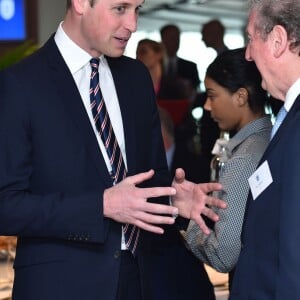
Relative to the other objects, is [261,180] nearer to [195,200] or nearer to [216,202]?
[216,202]

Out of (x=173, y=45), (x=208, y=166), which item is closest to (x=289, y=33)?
(x=208, y=166)

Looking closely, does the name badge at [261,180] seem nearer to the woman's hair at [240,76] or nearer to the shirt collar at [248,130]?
the shirt collar at [248,130]

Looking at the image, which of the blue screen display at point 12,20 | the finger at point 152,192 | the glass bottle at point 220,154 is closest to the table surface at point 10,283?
the glass bottle at point 220,154

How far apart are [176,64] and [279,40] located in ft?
16.3

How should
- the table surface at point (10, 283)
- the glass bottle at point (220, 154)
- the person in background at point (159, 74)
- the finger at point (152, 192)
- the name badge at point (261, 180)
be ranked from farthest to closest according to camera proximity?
1. the person in background at point (159, 74)
2. the table surface at point (10, 283)
3. the glass bottle at point (220, 154)
4. the finger at point (152, 192)
5. the name badge at point (261, 180)

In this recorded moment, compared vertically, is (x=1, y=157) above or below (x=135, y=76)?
below

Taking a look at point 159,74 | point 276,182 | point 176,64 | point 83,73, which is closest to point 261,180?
point 276,182

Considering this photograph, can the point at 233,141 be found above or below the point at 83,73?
below

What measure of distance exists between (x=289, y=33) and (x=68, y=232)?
2.78 ft

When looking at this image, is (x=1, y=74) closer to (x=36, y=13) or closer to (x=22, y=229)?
(x=22, y=229)

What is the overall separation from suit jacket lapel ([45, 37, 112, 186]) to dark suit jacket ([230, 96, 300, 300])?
0.51m

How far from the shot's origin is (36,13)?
732 centimetres

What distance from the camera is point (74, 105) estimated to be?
7.89ft

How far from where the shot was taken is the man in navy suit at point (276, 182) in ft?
6.07
